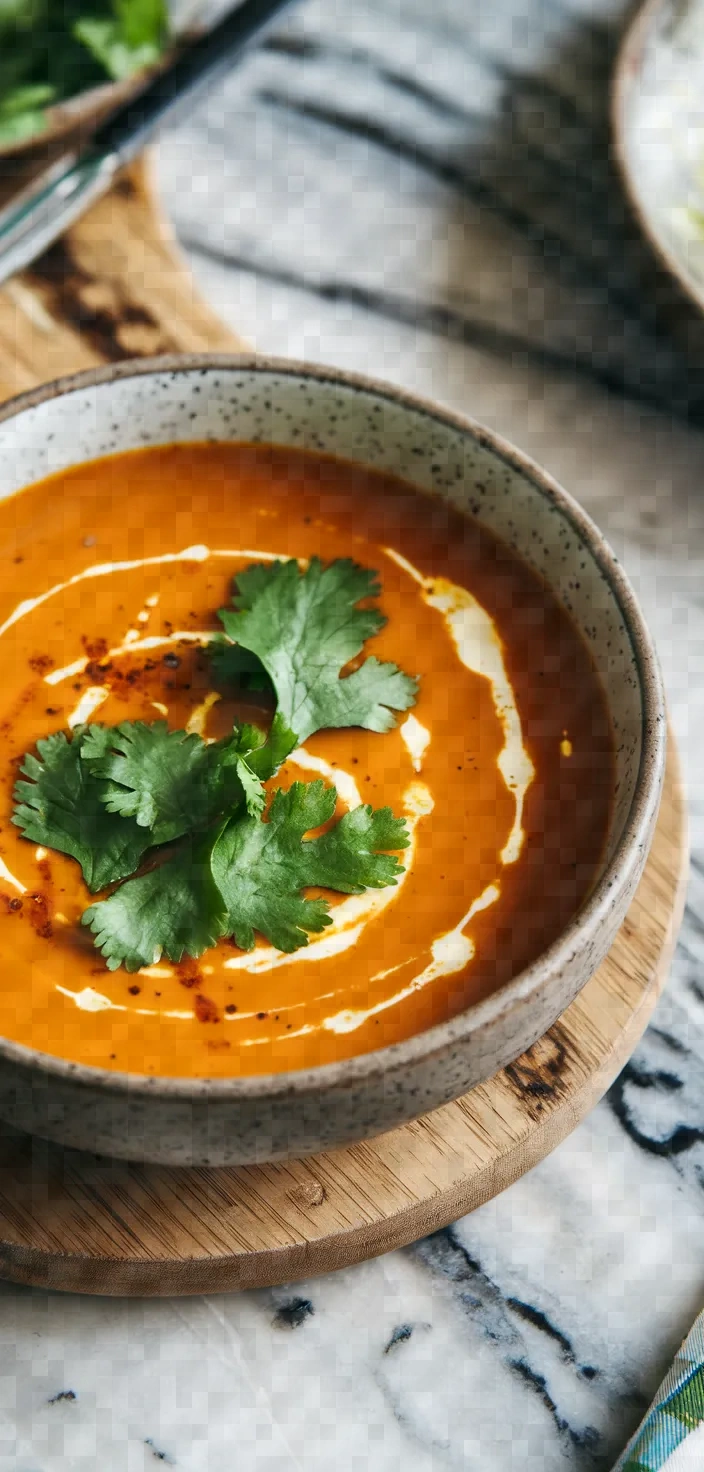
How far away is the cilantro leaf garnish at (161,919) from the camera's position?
1434 mm

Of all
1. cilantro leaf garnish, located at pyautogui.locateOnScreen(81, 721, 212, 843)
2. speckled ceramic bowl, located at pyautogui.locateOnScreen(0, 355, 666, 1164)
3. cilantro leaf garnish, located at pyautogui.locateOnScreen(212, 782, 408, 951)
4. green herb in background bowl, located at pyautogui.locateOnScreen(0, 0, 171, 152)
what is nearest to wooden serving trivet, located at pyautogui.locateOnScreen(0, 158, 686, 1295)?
speckled ceramic bowl, located at pyautogui.locateOnScreen(0, 355, 666, 1164)

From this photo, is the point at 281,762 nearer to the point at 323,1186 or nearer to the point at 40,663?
the point at 40,663

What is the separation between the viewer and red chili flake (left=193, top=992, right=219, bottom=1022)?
141 cm

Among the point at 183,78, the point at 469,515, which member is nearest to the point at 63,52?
the point at 183,78

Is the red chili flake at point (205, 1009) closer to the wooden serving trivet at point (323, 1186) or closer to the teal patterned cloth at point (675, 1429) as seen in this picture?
the wooden serving trivet at point (323, 1186)

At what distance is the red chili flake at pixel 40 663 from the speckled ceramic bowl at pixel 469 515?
Answer: 0.74ft

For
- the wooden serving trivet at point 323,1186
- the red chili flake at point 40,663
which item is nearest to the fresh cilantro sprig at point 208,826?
the red chili flake at point 40,663

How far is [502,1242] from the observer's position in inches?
60.9

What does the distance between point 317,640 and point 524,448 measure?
2.17 feet

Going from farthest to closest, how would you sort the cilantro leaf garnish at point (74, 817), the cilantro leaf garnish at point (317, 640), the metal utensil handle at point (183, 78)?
the metal utensil handle at point (183, 78) < the cilantro leaf garnish at point (317, 640) < the cilantro leaf garnish at point (74, 817)

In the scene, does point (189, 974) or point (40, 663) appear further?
point (40, 663)

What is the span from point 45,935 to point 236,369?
2.36ft

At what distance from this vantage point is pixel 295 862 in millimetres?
1484

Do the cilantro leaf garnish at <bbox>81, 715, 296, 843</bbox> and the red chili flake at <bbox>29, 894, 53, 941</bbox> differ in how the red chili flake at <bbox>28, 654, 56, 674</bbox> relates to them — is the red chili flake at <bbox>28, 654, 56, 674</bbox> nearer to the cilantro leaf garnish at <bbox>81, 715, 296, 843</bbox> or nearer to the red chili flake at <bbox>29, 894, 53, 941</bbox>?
the cilantro leaf garnish at <bbox>81, 715, 296, 843</bbox>
